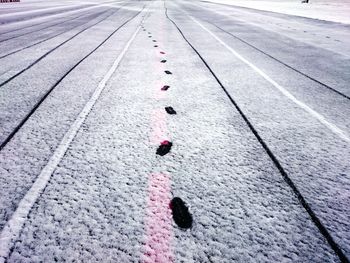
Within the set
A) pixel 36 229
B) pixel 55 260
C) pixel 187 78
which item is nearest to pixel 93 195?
pixel 36 229

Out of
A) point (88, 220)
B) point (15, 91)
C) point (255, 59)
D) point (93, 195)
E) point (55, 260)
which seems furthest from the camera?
point (255, 59)

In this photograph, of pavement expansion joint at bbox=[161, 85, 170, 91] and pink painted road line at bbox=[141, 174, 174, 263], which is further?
pavement expansion joint at bbox=[161, 85, 170, 91]

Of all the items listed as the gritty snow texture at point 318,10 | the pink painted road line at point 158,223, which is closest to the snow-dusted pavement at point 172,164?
the pink painted road line at point 158,223

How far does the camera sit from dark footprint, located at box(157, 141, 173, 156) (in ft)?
10.4

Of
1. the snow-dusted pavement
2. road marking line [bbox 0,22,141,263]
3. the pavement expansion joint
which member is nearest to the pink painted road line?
the snow-dusted pavement

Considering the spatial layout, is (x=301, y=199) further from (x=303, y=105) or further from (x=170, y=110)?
(x=303, y=105)

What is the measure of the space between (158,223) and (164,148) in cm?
116

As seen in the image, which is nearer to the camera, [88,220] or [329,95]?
[88,220]

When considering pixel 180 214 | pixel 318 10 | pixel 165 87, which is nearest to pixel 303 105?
pixel 165 87

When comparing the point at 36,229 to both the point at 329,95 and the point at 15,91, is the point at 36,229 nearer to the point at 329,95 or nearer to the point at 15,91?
the point at 15,91

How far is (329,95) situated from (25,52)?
707cm

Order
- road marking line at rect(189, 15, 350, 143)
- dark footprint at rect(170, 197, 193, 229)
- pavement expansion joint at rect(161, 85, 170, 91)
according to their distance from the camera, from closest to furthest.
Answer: dark footprint at rect(170, 197, 193, 229)
road marking line at rect(189, 15, 350, 143)
pavement expansion joint at rect(161, 85, 170, 91)

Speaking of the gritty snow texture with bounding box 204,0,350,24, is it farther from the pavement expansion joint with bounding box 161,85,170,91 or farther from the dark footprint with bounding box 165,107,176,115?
the dark footprint with bounding box 165,107,176,115

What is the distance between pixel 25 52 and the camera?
777cm
